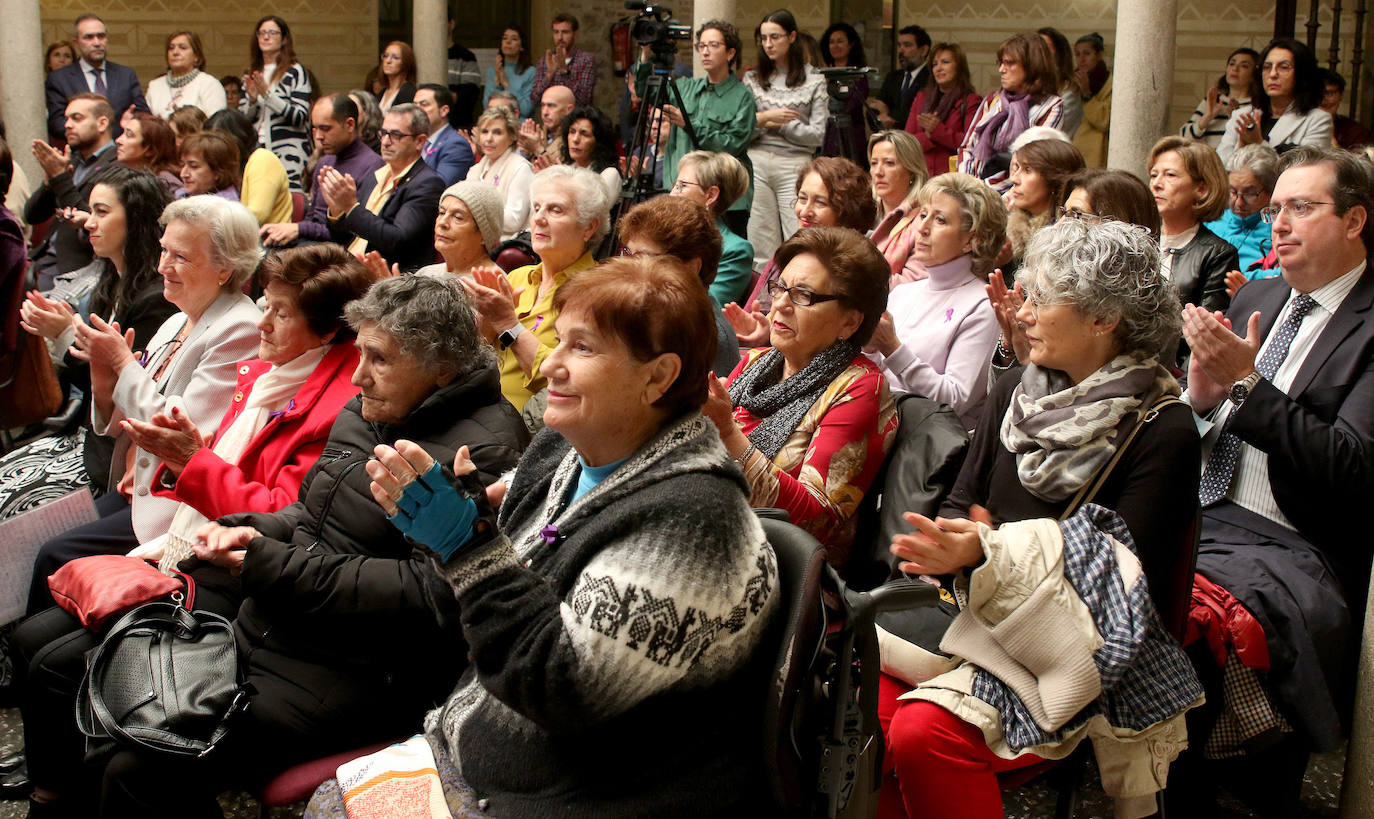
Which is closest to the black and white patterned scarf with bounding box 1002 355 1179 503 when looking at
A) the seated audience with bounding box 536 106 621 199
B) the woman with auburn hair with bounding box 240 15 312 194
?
the seated audience with bounding box 536 106 621 199

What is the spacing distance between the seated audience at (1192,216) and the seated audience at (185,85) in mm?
7249

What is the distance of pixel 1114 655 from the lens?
2.16m

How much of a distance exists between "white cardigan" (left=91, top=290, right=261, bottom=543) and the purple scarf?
3933 millimetres

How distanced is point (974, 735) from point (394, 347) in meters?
1.42

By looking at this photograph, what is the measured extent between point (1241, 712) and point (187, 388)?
9.23 ft

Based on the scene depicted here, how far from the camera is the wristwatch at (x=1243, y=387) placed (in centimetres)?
267

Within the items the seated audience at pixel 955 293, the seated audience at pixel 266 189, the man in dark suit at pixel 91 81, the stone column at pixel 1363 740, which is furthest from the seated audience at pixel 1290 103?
the man in dark suit at pixel 91 81

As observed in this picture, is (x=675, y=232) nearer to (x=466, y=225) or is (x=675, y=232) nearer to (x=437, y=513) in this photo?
(x=466, y=225)

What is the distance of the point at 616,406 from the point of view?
192cm

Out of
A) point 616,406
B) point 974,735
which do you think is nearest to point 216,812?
point 616,406

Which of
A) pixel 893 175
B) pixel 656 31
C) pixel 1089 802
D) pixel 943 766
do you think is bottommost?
pixel 1089 802

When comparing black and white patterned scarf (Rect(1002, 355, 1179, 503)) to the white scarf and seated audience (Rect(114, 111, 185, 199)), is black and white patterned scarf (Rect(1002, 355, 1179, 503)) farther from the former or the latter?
seated audience (Rect(114, 111, 185, 199))

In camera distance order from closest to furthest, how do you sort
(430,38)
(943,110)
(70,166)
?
(70,166) < (943,110) < (430,38)

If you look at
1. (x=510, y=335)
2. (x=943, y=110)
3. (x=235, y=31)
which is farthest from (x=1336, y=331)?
(x=235, y=31)
